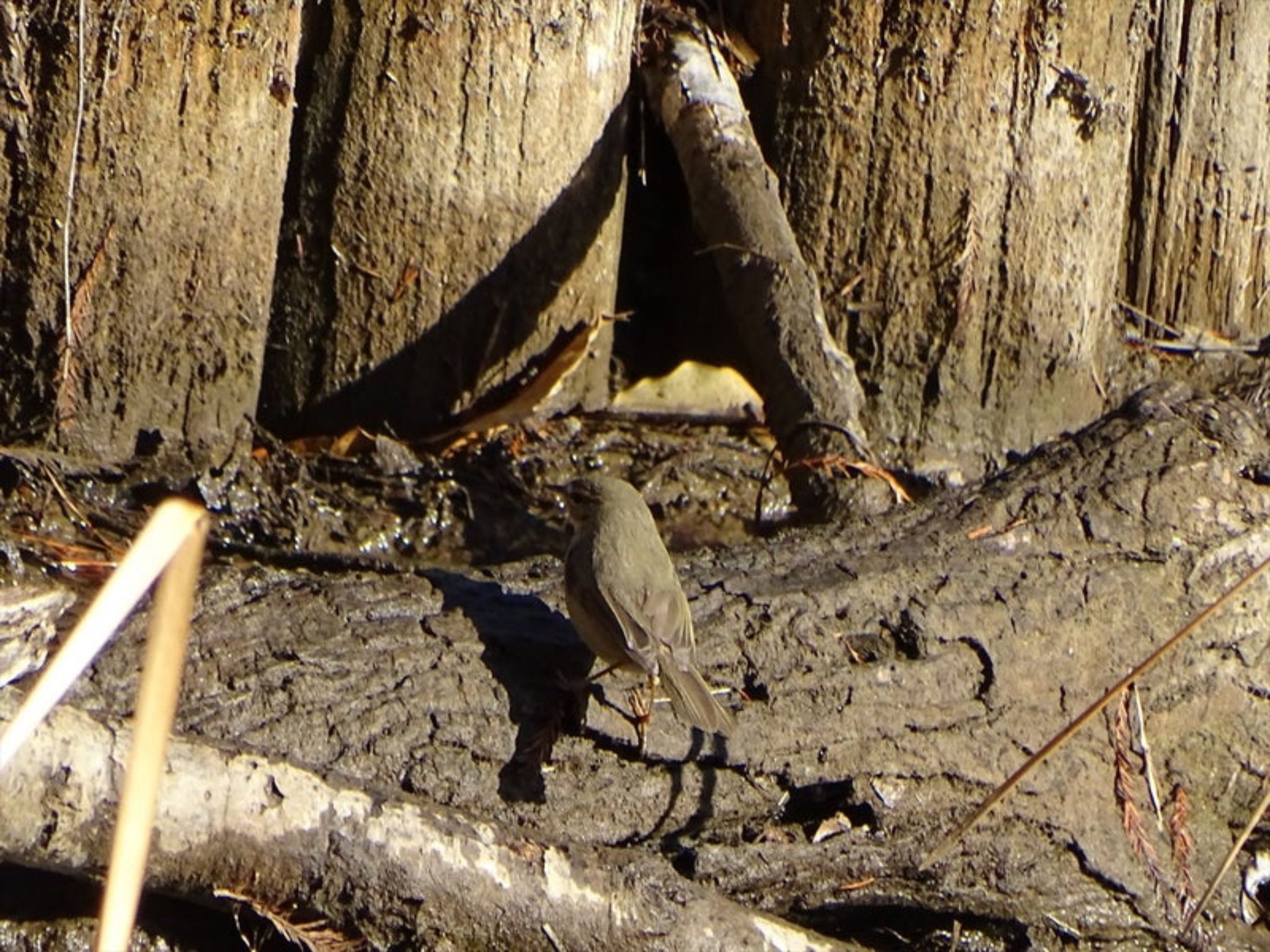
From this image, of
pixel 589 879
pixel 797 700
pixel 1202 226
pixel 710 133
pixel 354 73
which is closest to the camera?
pixel 589 879

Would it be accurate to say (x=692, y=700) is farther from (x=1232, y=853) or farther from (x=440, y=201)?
(x=440, y=201)

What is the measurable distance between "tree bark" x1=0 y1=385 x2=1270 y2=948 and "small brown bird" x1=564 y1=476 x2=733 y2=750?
74mm

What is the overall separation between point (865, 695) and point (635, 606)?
1.79 feet

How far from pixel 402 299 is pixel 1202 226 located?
2.74m

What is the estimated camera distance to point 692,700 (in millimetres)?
3803

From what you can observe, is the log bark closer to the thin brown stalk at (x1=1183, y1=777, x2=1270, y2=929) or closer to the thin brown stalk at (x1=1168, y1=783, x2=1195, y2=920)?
the thin brown stalk at (x1=1168, y1=783, x2=1195, y2=920)

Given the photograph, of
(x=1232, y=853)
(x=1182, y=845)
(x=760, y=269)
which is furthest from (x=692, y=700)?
(x=760, y=269)

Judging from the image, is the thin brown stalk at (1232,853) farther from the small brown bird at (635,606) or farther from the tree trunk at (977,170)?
the tree trunk at (977,170)

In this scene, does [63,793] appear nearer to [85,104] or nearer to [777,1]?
[85,104]

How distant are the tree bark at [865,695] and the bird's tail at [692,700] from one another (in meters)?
0.12

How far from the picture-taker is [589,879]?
3.56 m

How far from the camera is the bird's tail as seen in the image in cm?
380

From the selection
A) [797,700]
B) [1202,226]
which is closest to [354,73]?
[797,700]

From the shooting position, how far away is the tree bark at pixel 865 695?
3.76 m
